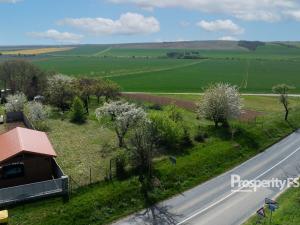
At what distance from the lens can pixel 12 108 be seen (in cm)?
6294

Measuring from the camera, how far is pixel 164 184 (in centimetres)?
3666

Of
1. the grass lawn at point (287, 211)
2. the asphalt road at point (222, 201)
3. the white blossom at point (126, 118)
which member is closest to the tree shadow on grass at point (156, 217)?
the asphalt road at point (222, 201)

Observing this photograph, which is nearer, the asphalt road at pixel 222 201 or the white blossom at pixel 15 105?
the asphalt road at pixel 222 201

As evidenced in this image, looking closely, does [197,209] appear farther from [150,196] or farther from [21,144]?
[21,144]

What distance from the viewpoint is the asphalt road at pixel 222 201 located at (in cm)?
3100

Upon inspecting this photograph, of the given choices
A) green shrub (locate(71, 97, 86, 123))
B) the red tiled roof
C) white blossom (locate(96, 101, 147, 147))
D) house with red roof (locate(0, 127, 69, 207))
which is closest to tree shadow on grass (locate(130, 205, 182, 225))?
house with red roof (locate(0, 127, 69, 207))

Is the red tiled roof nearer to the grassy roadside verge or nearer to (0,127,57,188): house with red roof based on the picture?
(0,127,57,188): house with red roof

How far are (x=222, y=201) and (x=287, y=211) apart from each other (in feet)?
18.8

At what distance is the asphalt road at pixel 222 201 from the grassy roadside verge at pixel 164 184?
1169mm

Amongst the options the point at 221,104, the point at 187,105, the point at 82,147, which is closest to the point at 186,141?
the point at 221,104

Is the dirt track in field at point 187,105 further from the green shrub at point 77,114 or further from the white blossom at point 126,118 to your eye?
the white blossom at point 126,118

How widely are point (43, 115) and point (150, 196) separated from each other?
27.1 metres

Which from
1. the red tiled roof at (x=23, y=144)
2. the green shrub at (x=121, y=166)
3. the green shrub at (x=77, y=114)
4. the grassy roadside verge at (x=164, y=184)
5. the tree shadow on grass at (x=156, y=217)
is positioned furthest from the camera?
the green shrub at (x=77, y=114)

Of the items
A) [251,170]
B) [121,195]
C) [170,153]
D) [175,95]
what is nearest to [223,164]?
[251,170]
